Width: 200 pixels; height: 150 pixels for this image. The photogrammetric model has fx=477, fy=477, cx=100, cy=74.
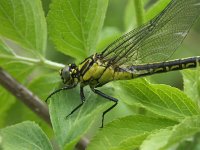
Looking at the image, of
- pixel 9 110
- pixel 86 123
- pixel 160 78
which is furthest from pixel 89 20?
pixel 160 78

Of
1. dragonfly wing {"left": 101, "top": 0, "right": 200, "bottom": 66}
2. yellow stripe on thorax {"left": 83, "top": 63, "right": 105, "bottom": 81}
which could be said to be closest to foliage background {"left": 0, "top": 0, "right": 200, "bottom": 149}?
dragonfly wing {"left": 101, "top": 0, "right": 200, "bottom": 66}

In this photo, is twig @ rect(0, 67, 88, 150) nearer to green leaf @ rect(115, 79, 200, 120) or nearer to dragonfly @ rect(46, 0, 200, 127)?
dragonfly @ rect(46, 0, 200, 127)

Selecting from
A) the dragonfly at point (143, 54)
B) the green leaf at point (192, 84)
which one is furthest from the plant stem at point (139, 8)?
the green leaf at point (192, 84)

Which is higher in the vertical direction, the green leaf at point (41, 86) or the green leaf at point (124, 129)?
the green leaf at point (41, 86)

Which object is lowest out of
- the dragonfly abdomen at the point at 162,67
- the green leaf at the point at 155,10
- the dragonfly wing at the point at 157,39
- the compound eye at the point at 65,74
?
Result: the dragonfly abdomen at the point at 162,67

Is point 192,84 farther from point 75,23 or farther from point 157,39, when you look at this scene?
point 157,39

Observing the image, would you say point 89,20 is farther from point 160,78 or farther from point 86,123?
point 160,78

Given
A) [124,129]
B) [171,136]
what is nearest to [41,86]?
[124,129]

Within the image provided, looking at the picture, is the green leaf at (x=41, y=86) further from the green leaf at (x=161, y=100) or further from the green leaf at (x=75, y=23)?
the green leaf at (x=161, y=100)
